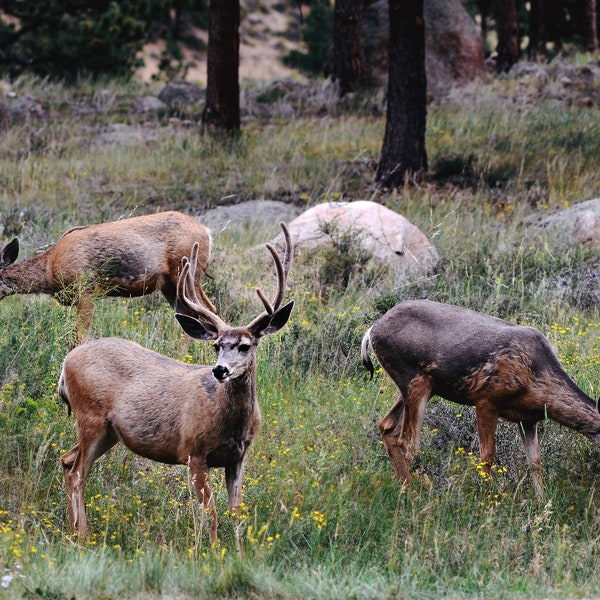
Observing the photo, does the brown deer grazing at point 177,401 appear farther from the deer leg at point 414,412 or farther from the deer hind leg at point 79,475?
the deer leg at point 414,412

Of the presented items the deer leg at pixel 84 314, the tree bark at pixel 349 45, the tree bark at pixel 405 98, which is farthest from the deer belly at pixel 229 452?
the tree bark at pixel 349 45

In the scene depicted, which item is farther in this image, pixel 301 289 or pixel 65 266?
pixel 301 289

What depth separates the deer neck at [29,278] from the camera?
9.88m

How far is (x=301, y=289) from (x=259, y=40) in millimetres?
47376

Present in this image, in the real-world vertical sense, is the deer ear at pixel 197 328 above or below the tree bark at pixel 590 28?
below

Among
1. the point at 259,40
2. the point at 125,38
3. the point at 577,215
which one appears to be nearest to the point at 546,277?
the point at 577,215

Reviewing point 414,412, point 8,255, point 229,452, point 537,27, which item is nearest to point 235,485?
point 229,452

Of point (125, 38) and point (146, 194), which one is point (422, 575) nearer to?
point (146, 194)

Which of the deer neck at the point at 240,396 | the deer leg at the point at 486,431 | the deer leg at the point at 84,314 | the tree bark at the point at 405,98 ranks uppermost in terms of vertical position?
the tree bark at the point at 405,98

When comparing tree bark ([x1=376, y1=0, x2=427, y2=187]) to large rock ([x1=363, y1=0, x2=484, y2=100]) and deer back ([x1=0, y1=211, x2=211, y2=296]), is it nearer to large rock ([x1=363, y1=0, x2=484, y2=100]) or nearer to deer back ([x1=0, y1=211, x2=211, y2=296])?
deer back ([x1=0, y1=211, x2=211, y2=296])

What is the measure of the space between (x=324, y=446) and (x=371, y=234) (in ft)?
14.3

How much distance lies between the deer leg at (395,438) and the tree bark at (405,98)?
7.76m

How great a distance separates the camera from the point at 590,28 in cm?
2788

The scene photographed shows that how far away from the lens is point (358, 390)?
863cm
